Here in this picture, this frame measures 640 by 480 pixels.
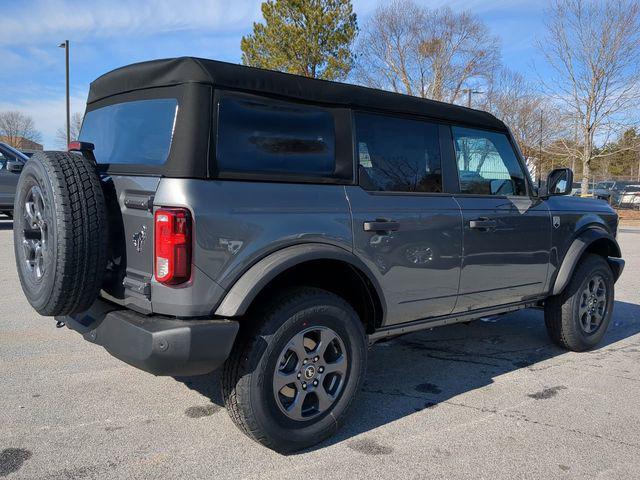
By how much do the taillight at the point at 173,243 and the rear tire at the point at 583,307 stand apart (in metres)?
3.52

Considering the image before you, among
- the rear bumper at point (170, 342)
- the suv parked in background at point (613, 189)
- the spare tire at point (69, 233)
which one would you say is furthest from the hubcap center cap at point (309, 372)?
the suv parked in background at point (613, 189)

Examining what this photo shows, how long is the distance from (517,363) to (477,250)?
1340 mm

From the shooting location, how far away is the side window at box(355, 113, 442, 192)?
3447mm

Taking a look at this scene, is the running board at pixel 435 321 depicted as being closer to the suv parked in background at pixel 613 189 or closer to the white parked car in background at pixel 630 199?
the white parked car in background at pixel 630 199

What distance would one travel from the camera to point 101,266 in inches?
111

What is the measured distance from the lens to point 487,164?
4.29m

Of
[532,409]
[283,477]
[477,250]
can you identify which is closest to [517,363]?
[532,409]

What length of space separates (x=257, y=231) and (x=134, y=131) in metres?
1.01

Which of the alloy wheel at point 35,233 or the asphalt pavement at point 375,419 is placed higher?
the alloy wheel at point 35,233

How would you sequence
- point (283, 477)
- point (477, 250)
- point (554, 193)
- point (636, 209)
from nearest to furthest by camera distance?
1. point (283, 477)
2. point (477, 250)
3. point (554, 193)
4. point (636, 209)

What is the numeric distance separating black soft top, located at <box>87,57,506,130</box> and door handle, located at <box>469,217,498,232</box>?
748 mm

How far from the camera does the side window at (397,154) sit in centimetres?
345

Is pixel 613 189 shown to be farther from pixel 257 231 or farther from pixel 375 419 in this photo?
pixel 257 231

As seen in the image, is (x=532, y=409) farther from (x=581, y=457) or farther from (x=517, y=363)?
(x=517, y=363)
